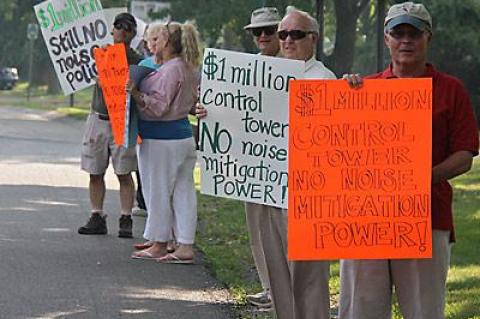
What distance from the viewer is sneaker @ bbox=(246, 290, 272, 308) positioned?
910cm

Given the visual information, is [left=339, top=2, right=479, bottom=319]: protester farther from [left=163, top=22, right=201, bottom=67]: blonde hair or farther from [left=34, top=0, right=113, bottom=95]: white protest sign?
[left=34, top=0, right=113, bottom=95]: white protest sign

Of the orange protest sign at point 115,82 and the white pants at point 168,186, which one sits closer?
the white pants at point 168,186

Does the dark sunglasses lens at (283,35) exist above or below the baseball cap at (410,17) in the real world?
below

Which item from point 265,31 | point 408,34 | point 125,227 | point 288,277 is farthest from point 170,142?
point 408,34

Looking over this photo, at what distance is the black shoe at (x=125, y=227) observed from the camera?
40.1ft

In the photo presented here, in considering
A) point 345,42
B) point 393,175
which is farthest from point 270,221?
point 345,42

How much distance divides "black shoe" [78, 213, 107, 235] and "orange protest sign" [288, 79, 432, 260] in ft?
21.1

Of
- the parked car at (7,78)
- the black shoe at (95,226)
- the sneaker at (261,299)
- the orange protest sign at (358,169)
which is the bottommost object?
the parked car at (7,78)

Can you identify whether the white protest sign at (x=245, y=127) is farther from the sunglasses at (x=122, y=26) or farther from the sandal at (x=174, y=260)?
the sunglasses at (x=122, y=26)

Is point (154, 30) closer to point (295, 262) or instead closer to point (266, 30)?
point (266, 30)

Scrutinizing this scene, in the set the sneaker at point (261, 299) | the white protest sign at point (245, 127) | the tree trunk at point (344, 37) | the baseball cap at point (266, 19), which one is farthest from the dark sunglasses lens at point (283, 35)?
the tree trunk at point (344, 37)

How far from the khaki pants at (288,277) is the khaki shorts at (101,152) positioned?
4775 millimetres

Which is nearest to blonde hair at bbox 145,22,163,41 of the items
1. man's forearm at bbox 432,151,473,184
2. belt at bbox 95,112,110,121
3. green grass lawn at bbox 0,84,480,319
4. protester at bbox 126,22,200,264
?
protester at bbox 126,22,200,264

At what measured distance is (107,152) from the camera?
12.2 meters
